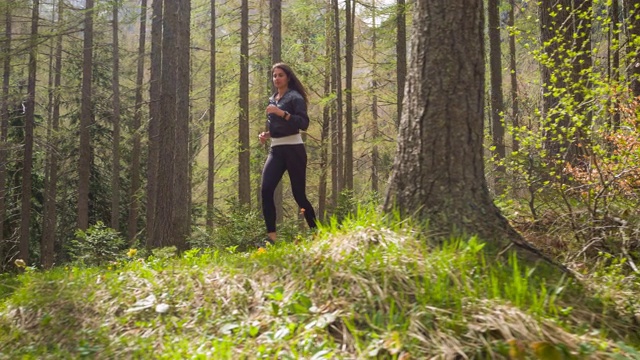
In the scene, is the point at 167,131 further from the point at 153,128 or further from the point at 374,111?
the point at 374,111

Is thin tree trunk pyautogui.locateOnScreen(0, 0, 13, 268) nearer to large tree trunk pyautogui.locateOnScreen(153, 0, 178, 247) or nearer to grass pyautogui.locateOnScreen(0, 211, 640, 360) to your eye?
large tree trunk pyautogui.locateOnScreen(153, 0, 178, 247)

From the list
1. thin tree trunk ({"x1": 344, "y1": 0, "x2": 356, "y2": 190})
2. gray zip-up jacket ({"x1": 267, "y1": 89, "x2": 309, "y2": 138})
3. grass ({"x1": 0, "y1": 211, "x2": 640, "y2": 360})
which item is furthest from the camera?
thin tree trunk ({"x1": 344, "y1": 0, "x2": 356, "y2": 190})

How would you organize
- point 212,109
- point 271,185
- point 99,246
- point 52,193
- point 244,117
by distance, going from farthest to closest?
point 52,193 < point 212,109 < point 244,117 < point 99,246 < point 271,185

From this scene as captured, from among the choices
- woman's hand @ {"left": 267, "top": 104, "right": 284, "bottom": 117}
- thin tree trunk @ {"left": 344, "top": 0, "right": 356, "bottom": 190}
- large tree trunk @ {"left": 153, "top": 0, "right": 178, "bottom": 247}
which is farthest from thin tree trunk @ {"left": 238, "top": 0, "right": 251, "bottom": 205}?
woman's hand @ {"left": 267, "top": 104, "right": 284, "bottom": 117}

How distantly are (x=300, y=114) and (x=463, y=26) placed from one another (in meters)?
2.26

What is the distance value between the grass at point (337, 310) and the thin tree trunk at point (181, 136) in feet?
20.2

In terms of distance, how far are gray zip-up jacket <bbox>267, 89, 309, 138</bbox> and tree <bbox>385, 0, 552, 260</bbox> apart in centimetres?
196

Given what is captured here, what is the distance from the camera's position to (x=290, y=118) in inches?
195

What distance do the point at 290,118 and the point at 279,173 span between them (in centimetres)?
61

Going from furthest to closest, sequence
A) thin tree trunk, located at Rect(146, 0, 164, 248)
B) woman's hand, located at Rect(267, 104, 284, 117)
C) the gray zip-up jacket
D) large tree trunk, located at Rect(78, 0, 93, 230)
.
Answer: large tree trunk, located at Rect(78, 0, 93, 230)
thin tree trunk, located at Rect(146, 0, 164, 248)
the gray zip-up jacket
woman's hand, located at Rect(267, 104, 284, 117)

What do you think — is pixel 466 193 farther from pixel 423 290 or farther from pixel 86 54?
pixel 86 54

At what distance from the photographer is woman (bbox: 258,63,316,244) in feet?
16.5

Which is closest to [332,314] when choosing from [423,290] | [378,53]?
[423,290]

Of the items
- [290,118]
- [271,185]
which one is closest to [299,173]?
[271,185]
